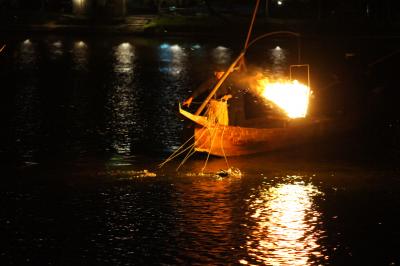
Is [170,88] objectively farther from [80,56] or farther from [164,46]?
[164,46]

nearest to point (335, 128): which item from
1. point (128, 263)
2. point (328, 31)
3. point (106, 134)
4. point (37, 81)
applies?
point (106, 134)

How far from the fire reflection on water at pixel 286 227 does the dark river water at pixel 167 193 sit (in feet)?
0.09

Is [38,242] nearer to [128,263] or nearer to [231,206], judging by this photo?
[128,263]

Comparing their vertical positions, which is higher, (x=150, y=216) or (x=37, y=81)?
(x=37, y=81)

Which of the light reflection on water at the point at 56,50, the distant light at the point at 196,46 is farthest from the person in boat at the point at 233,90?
the distant light at the point at 196,46

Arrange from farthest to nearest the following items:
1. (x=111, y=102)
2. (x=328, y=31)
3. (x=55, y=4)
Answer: (x=55, y=4) < (x=328, y=31) < (x=111, y=102)

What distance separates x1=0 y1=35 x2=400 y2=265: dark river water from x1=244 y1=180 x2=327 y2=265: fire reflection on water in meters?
0.03

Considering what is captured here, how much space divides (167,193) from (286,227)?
136 inches

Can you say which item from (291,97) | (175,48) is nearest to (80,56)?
(175,48)

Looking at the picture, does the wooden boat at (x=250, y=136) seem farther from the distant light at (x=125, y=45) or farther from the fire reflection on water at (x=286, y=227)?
the distant light at (x=125, y=45)

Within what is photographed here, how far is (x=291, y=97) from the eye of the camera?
83.6 feet

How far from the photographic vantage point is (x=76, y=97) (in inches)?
1339

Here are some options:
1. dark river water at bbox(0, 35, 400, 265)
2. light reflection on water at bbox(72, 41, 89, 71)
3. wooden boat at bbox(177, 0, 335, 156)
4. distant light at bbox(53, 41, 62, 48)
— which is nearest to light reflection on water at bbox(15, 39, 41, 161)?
dark river water at bbox(0, 35, 400, 265)

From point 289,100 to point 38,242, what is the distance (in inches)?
444
